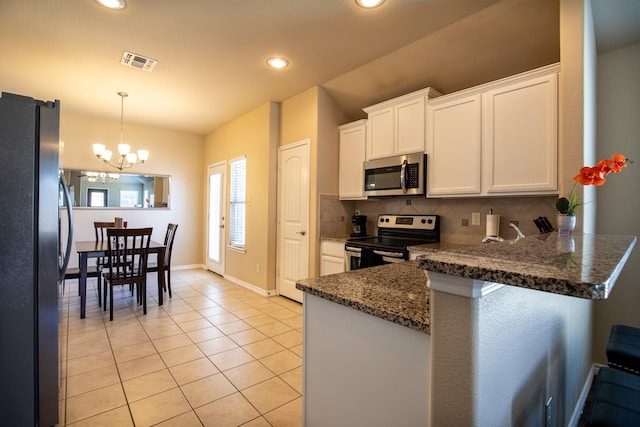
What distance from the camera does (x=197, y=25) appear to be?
2496mm

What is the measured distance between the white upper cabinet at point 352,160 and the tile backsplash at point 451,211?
23 cm

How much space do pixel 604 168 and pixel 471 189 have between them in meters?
1.12

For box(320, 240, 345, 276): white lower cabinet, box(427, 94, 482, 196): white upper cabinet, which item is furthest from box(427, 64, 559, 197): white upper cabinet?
box(320, 240, 345, 276): white lower cabinet

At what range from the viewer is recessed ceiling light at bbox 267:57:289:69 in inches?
120

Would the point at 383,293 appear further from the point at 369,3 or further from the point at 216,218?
the point at 216,218

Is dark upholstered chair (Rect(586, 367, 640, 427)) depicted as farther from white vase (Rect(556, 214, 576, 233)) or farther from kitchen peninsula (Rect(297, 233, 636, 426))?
white vase (Rect(556, 214, 576, 233))

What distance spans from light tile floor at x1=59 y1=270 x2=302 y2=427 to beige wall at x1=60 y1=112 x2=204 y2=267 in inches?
72.5

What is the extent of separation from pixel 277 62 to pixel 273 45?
32 centimetres

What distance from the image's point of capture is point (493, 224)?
264cm

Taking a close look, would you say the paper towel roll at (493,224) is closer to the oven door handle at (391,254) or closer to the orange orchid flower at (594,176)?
the oven door handle at (391,254)

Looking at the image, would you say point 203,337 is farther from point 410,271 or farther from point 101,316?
point 410,271

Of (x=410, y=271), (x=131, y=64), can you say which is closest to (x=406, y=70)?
(x=410, y=271)

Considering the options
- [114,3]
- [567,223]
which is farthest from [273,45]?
[567,223]

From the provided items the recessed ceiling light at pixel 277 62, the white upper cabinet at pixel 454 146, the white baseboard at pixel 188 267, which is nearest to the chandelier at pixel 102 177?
the white baseboard at pixel 188 267
